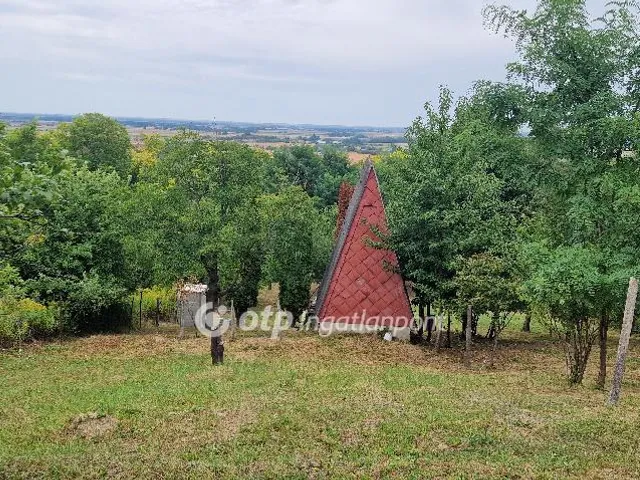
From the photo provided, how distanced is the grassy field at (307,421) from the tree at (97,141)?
45.5m

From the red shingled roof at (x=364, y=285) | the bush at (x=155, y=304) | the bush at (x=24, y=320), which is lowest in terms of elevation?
the bush at (x=155, y=304)

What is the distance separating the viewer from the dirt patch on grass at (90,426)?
1086 cm

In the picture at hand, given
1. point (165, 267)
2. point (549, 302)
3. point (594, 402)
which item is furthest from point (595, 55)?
point (165, 267)

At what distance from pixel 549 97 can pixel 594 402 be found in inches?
472

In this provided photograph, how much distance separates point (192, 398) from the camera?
12867 millimetres

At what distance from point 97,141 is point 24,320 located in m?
43.7

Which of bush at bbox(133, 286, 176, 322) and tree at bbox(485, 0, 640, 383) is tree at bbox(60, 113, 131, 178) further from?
tree at bbox(485, 0, 640, 383)

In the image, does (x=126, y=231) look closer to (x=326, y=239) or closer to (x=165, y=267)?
(x=165, y=267)

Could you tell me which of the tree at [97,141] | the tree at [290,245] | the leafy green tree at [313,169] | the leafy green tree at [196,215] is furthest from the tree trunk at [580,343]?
the leafy green tree at [313,169]

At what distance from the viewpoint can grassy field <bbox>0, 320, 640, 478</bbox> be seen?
9188 millimetres

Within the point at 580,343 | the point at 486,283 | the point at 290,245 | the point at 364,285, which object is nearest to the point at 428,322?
the point at 364,285

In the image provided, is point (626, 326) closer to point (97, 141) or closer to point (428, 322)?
point (428, 322)

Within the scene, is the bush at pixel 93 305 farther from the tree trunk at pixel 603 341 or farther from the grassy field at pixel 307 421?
the tree trunk at pixel 603 341

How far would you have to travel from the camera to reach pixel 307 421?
1116 cm
